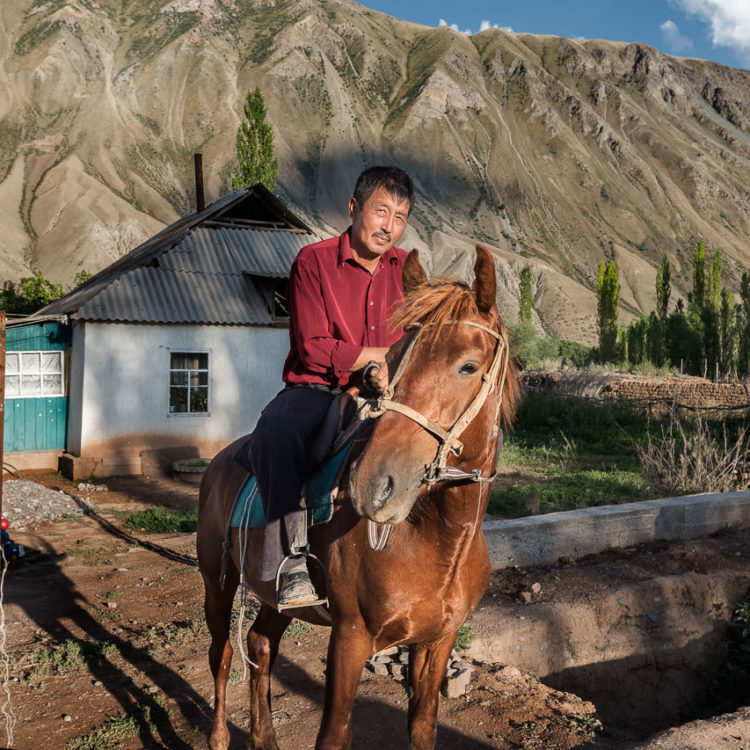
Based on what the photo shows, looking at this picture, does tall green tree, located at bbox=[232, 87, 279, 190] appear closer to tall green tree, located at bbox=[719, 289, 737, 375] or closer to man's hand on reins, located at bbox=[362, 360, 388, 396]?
tall green tree, located at bbox=[719, 289, 737, 375]

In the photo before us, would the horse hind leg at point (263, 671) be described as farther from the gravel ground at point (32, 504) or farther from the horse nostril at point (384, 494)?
the gravel ground at point (32, 504)

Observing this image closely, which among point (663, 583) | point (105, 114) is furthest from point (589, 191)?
point (663, 583)

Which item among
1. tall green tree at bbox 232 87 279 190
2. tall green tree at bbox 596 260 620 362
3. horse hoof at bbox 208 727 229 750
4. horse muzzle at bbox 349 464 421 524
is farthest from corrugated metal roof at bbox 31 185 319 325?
tall green tree at bbox 596 260 620 362

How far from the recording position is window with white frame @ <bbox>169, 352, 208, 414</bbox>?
15703mm

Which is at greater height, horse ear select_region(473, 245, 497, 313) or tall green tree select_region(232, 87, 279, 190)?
tall green tree select_region(232, 87, 279, 190)

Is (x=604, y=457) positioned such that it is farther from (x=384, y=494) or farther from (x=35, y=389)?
(x=384, y=494)

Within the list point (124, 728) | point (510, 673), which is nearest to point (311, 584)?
point (124, 728)

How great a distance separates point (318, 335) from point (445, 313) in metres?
0.73

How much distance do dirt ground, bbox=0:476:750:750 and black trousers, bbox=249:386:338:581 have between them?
5.30ft

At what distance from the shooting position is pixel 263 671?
3.73 meters

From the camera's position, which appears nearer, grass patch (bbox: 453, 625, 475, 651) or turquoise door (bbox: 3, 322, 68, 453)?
grass patch (bbox: 453, 625, 475, 651)

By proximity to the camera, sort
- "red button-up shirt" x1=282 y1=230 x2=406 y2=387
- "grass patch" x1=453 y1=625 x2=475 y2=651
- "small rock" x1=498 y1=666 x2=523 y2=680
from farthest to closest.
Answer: "grass patch" x1=453 y1=625 x2=475 y2=651 → "small rock" x1=498 y1=666 x2=523 y2=680 → "red button-up shirt" x1=282 y1=230 x2=406 y2=387

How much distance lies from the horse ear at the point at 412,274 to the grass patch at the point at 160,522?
803 cm

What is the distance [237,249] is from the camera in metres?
17.4
